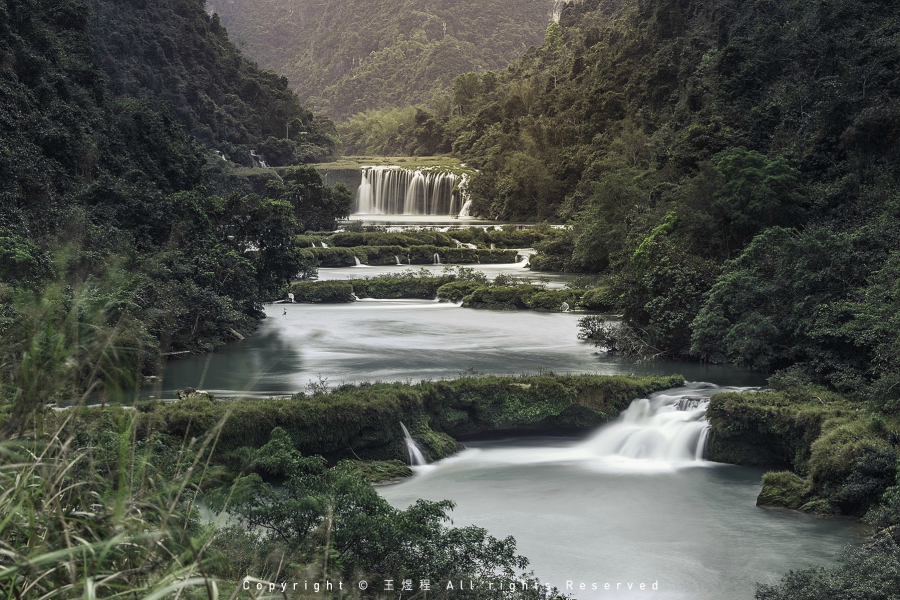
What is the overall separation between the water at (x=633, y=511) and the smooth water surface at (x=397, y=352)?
3.22m

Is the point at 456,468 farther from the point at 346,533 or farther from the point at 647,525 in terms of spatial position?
the point at 346,533

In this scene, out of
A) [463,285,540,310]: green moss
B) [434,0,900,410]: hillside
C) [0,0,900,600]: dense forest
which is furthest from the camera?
[463,285,540,310]: green moss

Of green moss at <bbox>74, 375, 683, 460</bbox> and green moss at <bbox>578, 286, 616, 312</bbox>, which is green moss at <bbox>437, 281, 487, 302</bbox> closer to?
green moss at <bbox>578, 286, 616, 312</bbox>

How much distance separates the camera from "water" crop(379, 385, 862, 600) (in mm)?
9758

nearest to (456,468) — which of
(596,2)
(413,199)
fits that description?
(413,199)

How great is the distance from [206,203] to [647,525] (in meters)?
18.5

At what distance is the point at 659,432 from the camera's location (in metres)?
14.5

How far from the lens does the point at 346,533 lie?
696cm

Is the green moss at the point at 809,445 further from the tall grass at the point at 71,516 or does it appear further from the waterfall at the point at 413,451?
the tall grass at the point at 71,516

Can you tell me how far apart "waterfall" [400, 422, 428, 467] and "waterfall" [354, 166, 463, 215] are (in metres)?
49.6

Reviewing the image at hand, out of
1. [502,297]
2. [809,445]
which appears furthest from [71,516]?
[502,297]

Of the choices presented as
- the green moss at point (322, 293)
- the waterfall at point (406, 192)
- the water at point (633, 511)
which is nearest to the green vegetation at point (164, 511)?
the water at point (633, 511)

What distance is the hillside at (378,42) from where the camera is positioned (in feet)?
484

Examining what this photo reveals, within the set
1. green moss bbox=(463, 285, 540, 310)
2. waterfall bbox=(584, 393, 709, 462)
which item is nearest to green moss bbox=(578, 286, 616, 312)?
green moss bbox=(463, 285, 540, 310)
